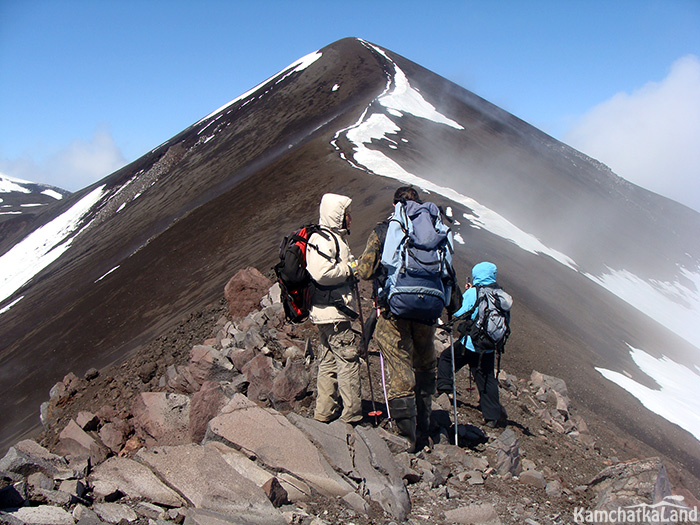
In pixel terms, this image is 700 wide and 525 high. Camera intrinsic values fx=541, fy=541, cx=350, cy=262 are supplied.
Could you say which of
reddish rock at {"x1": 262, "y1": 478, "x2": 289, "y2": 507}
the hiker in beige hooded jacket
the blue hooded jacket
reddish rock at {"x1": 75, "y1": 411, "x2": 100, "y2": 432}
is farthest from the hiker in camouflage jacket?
reddish rock at {"x1": 75, "y1": 411, "x2": 100, "y2": 432}

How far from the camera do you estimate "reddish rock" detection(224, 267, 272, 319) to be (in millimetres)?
9492

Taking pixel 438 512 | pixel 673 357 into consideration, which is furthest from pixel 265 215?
pixel 438 512

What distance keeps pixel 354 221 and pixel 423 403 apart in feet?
28.7

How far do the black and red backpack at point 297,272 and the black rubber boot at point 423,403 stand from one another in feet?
4.18

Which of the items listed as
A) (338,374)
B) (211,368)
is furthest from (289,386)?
(211,368)

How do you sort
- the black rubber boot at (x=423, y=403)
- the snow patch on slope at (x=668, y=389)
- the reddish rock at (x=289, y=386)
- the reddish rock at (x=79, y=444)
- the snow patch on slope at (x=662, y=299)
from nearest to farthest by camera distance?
the black rubber boot at (x=423, y=403) → the reddish rock at (x=289, y=386) → the reddish rock at (x=79, y=444) → the snow patch on slope at (x=668, y=389) → the snow patch on slope at (x=662, y=299)

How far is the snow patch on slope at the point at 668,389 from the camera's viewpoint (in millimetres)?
10547

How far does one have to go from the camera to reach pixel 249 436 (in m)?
4.43

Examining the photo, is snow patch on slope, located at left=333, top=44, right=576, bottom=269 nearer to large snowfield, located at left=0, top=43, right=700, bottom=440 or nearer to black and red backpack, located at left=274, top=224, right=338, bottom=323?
large snowfield, located at left=0, top=43, right=700, bottom=440

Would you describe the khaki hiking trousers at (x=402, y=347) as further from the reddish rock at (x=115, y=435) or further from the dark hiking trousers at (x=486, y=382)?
the reddish rock at (x=115, y=435)

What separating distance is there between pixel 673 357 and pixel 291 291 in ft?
50.2

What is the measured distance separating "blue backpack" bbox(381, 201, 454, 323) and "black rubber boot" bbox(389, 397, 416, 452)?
787 mm

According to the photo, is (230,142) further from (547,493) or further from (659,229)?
Answer: (547,493)

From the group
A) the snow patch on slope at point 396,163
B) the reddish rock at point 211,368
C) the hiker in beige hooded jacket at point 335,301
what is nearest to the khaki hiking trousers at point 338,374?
the hiker in beige hooded jacket at point 335,301
